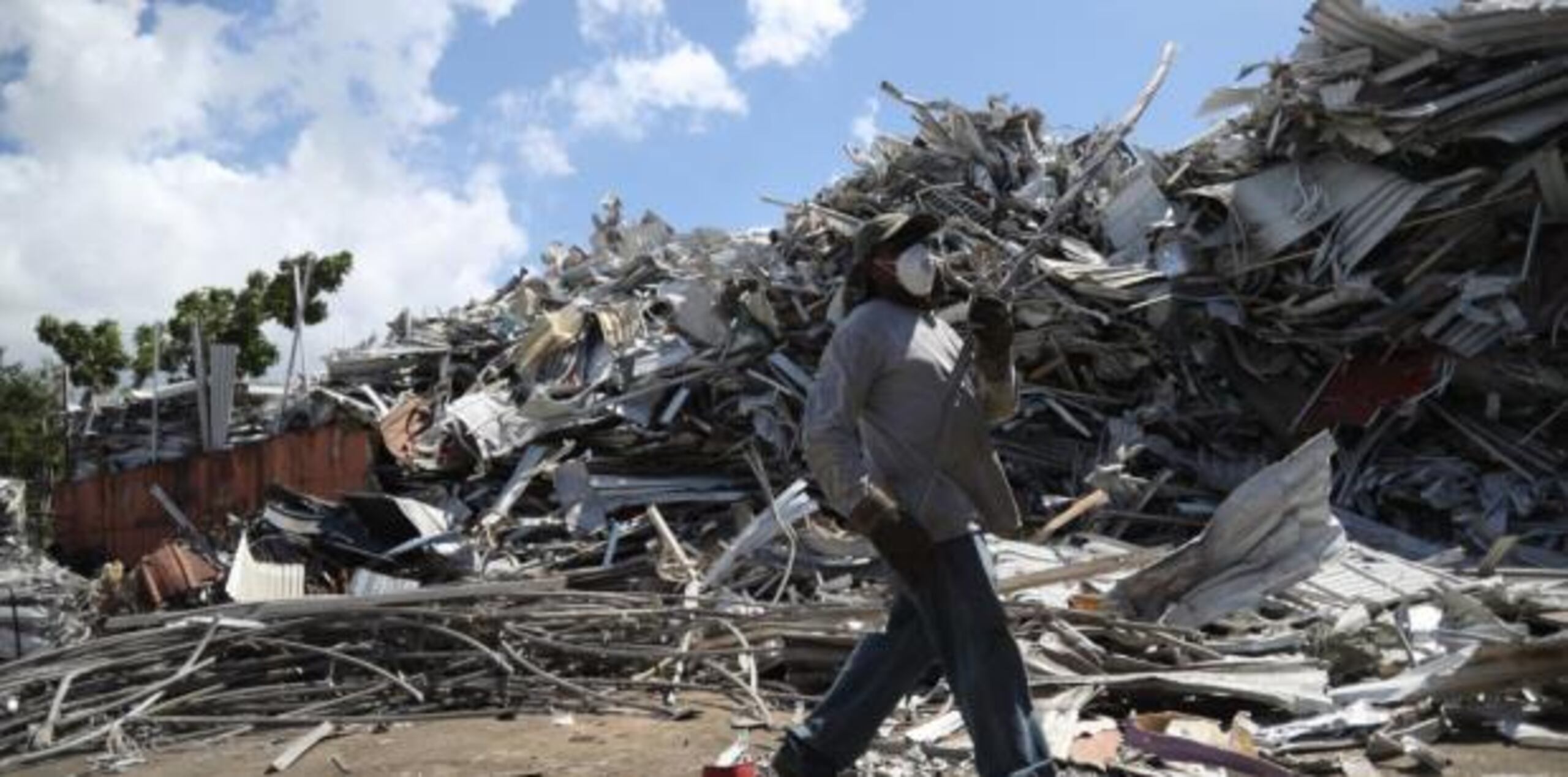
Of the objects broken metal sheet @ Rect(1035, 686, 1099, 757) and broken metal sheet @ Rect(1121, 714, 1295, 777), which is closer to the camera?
broken metal sheet @ Rect(1121, 714, 1295, 777)

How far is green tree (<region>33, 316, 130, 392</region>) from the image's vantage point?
85.2 feet

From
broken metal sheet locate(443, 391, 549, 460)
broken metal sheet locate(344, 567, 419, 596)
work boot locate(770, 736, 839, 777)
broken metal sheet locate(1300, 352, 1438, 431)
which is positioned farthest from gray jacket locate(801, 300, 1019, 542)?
broken metal sheet locate(443, 391, 549, 460)

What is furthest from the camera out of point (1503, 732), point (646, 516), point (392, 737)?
point (646, 516)

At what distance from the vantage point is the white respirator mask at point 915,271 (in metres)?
3.05

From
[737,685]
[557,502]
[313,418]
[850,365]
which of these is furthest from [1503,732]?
[313,418]

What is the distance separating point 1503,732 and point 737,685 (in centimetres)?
263

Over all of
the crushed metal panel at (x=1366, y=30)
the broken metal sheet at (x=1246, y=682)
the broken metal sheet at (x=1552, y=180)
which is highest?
the crushed metal panel at (x=1366, y=30)

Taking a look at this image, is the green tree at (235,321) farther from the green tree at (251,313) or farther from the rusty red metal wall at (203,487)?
the rusty red metal wall at (203,487)

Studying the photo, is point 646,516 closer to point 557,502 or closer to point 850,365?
point 557,502

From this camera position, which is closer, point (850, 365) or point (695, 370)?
point (850, 365)

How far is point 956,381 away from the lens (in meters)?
Result: 3.02

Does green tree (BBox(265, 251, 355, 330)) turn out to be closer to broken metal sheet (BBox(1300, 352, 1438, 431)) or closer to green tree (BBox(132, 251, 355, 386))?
green tree (BBox(132, 251, 355, 386))

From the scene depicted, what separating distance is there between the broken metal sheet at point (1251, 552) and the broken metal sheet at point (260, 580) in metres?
4.98

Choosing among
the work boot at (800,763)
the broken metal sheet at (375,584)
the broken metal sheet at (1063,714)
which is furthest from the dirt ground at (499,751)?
the broken metal sheet at (375,584)
